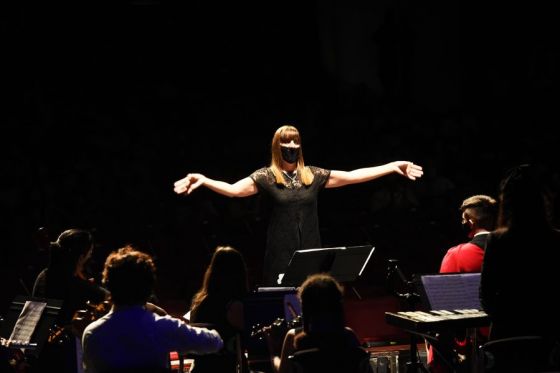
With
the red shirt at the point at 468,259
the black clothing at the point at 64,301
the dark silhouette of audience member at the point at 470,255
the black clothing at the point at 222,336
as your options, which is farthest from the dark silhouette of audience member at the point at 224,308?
the red shirt at the point at 468,259

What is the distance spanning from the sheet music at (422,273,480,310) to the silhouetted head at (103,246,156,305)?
1.36 m

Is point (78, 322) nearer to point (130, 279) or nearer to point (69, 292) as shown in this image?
point (69, 292)

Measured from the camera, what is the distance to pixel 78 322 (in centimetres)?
425

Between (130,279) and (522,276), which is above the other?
(130,279)

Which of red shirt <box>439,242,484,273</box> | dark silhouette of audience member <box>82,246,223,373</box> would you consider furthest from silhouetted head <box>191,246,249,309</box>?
red shirt <box>439,242,484,273</box>

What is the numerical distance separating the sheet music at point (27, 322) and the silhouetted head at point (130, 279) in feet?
3.95

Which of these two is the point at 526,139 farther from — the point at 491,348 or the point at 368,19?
the point at 491,348

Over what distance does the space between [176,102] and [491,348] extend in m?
8.32

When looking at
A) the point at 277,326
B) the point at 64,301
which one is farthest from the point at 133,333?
the point at 64,301

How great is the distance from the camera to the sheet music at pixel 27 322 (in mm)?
4133

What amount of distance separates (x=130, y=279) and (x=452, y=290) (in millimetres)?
1588

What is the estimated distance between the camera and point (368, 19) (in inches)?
470

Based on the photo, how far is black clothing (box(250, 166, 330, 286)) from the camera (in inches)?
195

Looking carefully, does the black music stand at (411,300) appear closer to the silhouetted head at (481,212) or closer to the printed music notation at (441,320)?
the printed music notation at (441,320)
